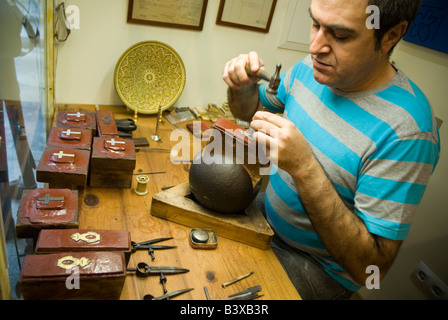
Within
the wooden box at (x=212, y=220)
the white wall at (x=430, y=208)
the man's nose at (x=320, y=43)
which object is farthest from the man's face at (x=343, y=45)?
the white wall at (x=430, y=208)

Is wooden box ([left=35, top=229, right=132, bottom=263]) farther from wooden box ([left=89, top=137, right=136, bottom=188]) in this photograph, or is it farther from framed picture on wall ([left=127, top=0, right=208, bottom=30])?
framed picture on wall ([left=127, top=0, right=208, bottom=30])

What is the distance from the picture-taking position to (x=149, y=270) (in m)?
1.18

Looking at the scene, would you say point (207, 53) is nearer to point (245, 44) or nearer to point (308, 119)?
point (245, 44)

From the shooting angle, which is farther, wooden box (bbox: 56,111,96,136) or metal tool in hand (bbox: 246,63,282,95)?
wooden box (bbox: 56,111,96,136)

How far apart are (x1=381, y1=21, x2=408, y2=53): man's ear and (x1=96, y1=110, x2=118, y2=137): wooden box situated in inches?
50.0

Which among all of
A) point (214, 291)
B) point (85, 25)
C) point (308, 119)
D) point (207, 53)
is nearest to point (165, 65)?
point (207, 53)

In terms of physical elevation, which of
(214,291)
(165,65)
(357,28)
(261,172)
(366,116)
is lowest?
(214,291)

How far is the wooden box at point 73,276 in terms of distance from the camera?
3.10ft

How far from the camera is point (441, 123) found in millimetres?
1940

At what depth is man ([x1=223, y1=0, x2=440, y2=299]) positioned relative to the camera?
3.72 feet

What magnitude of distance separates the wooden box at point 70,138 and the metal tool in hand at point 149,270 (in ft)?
2.09

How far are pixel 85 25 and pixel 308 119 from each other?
1.49m

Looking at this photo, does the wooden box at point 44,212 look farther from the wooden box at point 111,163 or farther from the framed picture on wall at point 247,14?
the framed picture on wall at point 247,14

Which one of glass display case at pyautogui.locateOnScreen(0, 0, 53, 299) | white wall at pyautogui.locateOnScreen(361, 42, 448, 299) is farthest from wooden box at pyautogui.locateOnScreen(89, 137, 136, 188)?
white wall at pyautogui.locateOnScreen(361, 42, 448, 299)
